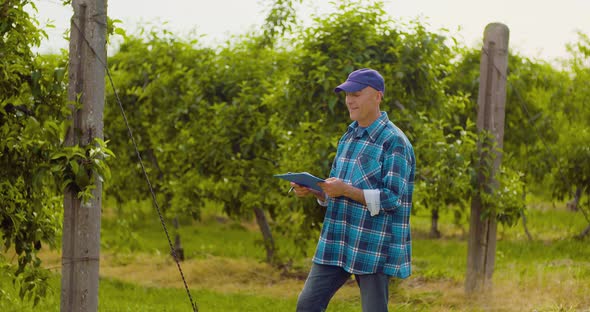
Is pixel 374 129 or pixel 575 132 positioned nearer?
pixel 374 129

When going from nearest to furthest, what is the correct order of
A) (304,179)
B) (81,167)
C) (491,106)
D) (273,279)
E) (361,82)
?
(304,179) → (361,82) → (81,167) → (491,106) → (273,279)

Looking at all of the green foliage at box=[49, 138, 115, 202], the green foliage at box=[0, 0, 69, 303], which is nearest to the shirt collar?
the green foliage at box=[49, 138, 115, 202]

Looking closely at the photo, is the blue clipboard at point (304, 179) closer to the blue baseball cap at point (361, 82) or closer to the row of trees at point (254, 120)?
the blue baseball cap at point (361, 82)

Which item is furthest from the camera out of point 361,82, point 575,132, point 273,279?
point 575,132

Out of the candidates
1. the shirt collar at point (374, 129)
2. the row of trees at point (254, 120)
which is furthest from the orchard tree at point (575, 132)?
the shirt collar at point (374, 129)

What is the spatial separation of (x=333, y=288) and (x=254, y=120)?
6.93 meters

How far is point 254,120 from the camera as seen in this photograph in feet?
39.1

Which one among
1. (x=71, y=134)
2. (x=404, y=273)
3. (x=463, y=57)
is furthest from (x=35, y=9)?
(x=463, y=57)

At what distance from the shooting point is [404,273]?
4980 mm

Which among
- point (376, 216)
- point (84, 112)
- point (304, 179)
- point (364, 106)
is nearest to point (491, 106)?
point (364, 106)

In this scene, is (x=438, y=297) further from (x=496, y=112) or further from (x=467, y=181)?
(x=496, y=112)

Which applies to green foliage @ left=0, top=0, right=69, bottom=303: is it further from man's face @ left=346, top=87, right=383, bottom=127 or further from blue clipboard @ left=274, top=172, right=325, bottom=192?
man's face @ left=346, top=87, right=383, bottom=127

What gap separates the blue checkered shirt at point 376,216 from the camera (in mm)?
4945

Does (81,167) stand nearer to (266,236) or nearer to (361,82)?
(361,82)
